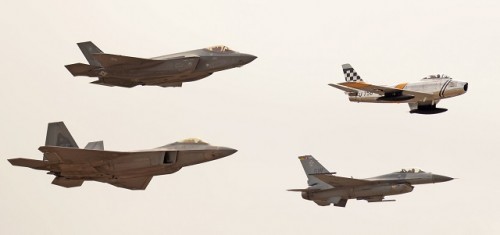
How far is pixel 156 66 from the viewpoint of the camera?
77.6m

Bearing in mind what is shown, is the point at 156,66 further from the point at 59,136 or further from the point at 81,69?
the point at 59,136

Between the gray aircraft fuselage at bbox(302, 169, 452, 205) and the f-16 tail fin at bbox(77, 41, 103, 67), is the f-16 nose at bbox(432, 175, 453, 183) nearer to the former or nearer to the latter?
the gray aircraft fuselage at bbox(302, 169, 452, 205)

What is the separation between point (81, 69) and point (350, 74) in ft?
114

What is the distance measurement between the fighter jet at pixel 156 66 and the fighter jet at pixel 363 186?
29.6m

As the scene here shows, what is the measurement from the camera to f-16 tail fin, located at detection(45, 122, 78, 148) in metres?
72.2

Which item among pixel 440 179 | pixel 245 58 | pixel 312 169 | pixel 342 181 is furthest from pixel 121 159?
pixel 312 169

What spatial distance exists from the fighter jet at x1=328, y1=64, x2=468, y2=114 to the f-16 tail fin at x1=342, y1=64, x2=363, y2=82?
33.9 ft

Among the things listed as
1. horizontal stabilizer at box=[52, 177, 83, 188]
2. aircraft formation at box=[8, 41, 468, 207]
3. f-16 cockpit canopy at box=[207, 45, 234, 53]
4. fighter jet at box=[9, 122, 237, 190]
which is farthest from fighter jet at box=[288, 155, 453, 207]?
fighter jet at box=[9, 122, 237, 190]

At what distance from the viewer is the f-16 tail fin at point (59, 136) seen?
72.2 m

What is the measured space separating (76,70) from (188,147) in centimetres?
1064

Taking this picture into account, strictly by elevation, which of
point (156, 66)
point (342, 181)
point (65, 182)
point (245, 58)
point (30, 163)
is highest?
point (245, 58)

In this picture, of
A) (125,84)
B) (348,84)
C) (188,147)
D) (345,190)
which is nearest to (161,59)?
(125,84)

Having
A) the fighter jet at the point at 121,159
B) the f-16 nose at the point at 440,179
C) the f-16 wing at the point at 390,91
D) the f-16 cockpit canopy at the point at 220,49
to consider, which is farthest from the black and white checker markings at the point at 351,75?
the fighter jet at the point at 121,159

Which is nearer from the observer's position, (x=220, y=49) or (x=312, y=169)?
(x=220, y=49)
